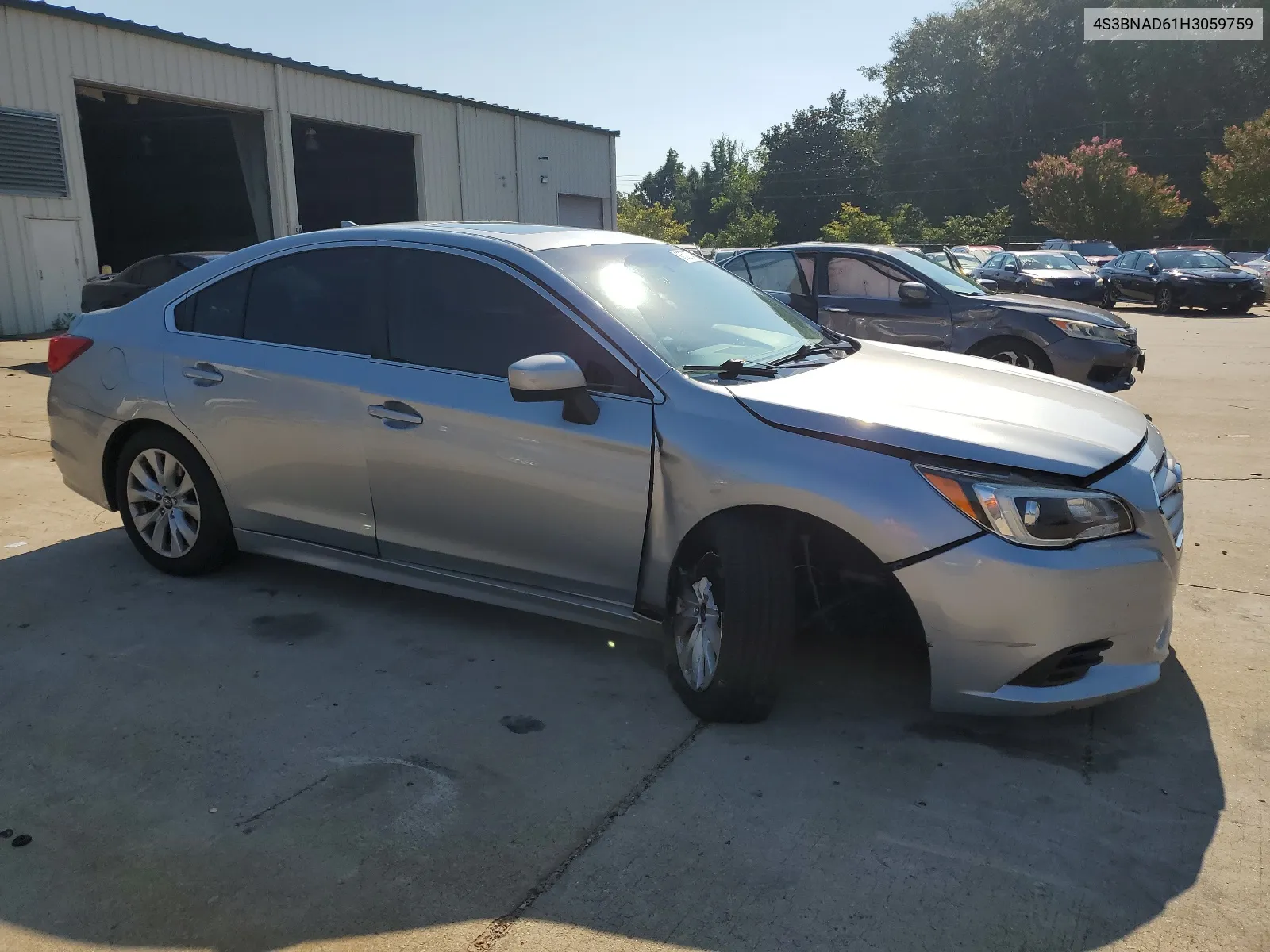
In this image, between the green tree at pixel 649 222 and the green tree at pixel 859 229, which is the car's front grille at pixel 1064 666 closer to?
the green tree at pixel 859 229

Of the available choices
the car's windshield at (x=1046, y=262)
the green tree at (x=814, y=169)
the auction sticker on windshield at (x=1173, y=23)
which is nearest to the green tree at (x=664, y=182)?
the green tree at (x=814, y=169)

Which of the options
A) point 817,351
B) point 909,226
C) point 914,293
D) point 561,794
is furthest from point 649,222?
point 561,794

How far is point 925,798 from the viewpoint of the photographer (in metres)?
2.98

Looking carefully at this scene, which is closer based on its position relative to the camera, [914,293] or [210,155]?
[914,293]

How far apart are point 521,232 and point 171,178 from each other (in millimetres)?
28782

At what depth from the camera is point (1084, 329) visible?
9.33m

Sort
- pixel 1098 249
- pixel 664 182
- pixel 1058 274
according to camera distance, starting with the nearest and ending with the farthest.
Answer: pixel 1058 274
pixel 1098 249
pixel 664 182

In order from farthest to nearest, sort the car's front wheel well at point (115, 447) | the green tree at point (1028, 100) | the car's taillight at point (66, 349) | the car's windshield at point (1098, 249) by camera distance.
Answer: the green tree at point (1028, 100) < the car's windshield at point (1098, 249) < the car's taillight at point (66, 349) < the car's front wheel well at point (115, 447)

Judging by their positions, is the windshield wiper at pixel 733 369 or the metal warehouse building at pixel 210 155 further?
the metal warehouse building at pixel 210 155

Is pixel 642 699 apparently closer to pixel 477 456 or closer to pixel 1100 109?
pixel 477 456

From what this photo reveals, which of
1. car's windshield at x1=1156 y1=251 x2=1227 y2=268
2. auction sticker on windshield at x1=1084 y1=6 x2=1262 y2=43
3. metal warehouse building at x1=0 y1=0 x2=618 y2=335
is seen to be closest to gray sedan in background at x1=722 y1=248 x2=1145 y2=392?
metal warehouse building at x1=0 y1=0 x2=618 y2=335

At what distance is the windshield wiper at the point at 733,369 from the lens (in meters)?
3.59

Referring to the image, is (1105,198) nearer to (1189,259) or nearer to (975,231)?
(975,231)

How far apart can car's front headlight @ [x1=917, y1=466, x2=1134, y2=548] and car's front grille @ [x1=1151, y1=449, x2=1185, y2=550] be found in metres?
0.29
